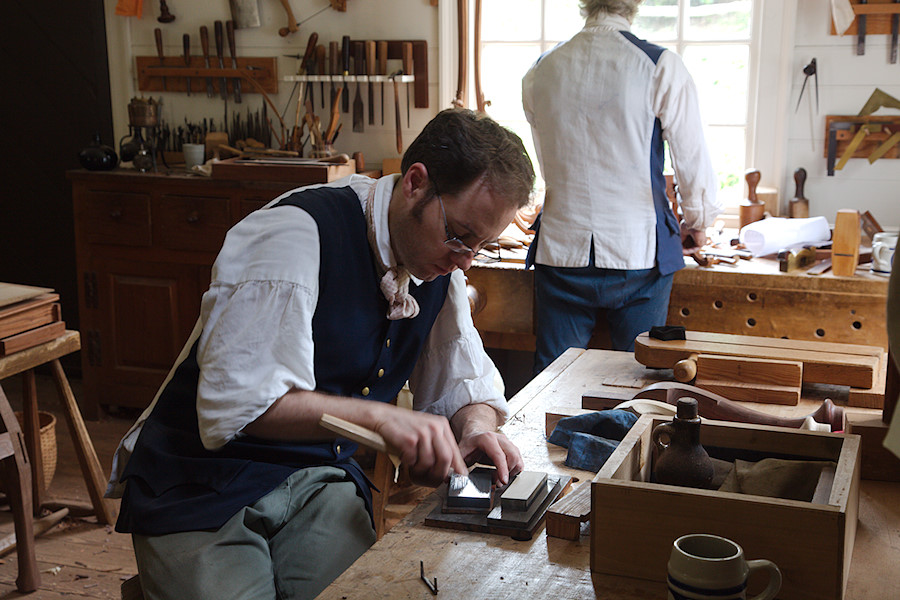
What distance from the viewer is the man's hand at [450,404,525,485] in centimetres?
158

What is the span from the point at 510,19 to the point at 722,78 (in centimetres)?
102

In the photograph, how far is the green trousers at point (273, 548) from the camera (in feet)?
4.91

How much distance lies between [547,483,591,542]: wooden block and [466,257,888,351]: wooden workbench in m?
2.12

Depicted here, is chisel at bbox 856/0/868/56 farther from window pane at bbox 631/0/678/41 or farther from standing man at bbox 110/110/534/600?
standing man at bbox 110/110/534/600

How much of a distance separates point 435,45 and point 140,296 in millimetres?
1887

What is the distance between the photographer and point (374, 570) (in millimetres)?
1232

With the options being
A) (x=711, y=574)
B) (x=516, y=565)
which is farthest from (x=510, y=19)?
(x=711, y=574)

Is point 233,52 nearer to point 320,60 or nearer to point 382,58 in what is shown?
point 320,60

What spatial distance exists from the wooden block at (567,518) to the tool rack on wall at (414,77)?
125 inches

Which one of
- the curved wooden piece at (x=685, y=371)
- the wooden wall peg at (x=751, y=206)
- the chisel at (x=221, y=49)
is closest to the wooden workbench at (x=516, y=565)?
the curved wooden piece at (x=685, y=371)

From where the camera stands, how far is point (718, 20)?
3.91 meters

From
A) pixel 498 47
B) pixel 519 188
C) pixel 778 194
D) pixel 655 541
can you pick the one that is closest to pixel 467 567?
pixel 655 541

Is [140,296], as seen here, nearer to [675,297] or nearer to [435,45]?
[435,45]

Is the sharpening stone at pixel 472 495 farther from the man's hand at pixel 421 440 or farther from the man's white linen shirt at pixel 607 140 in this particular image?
the man's white linen shirt at pixel 607 140
